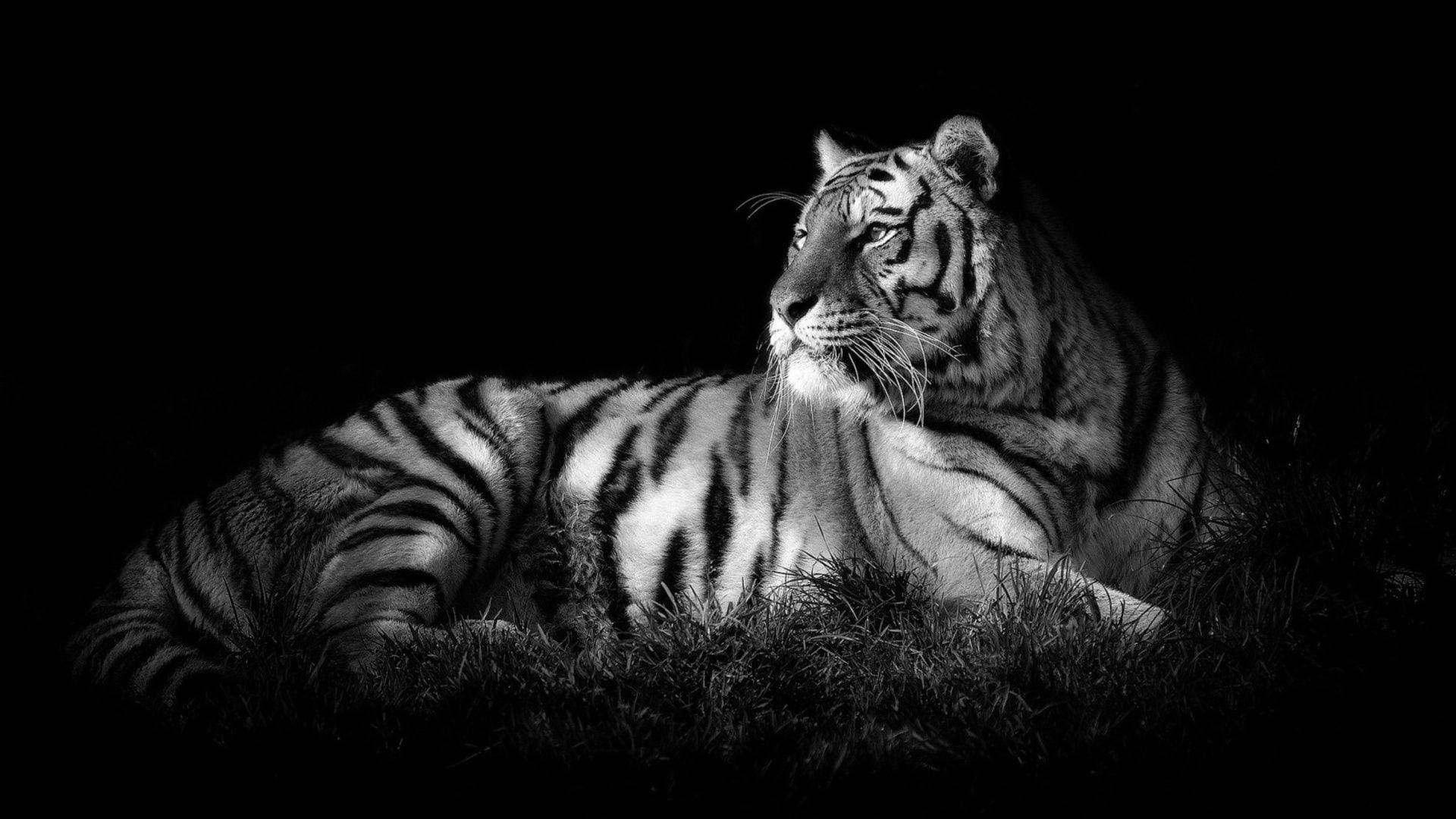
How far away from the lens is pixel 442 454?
3.33 m

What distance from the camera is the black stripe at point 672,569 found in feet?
10.6

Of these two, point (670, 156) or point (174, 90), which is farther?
point (670, 156)

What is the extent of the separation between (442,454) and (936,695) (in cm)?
156

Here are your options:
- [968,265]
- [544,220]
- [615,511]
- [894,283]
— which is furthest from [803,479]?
[544,220]

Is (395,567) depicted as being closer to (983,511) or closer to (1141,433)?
(983,511)

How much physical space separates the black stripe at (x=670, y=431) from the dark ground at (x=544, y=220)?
3.92ft

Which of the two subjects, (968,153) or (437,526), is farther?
(437,526)

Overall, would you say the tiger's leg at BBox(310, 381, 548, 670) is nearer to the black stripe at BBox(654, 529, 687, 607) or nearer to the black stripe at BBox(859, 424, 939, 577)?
the black stripe at BBox(654, 529, 687, 607)

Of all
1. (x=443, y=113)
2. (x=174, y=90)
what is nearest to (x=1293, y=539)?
(x=443, y=113)

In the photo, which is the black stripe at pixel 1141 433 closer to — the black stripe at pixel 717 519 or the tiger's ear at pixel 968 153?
the tiger's ear at pixel 968 153

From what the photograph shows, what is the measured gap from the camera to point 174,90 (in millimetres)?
4754

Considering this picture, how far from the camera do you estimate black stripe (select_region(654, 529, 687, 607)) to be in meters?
3.24

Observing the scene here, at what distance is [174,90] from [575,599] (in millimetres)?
2867

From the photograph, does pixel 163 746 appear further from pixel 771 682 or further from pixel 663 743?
pixel 771 682
